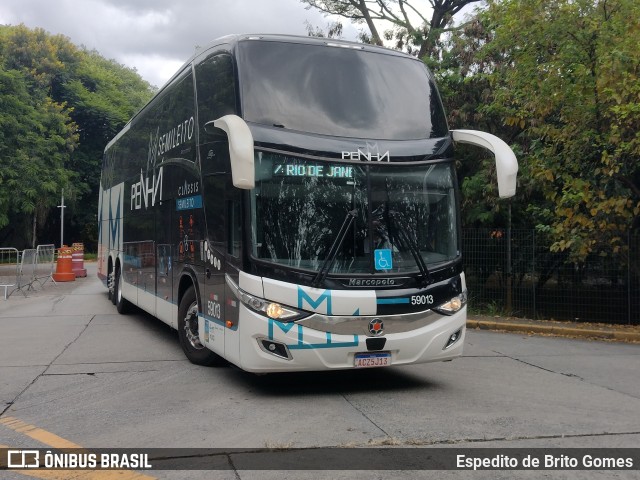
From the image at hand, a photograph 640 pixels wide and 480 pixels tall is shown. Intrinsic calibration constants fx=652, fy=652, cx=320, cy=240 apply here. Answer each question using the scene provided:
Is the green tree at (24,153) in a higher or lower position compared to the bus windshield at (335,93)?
higher

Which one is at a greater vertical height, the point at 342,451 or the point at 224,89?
the point at 224,89

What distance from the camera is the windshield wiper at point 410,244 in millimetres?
7012

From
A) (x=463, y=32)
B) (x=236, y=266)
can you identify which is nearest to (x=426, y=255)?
(x=236, y=266)

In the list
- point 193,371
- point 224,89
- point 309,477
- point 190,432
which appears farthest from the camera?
point 193,371

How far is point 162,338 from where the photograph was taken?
36.6 ft

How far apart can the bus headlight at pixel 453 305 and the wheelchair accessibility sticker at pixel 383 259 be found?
28.6 inches

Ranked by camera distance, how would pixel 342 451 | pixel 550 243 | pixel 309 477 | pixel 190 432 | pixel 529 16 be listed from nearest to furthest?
pixel 309 477
pixel 342 451
pixel 190 432
pixel 529 16
pixel 550 243

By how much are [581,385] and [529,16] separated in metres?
7.83

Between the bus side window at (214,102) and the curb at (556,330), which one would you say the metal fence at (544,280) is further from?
the bus side window at (214,102)

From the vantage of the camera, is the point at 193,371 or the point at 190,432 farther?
the point at 193,371

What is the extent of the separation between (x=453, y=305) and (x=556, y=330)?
6.25m

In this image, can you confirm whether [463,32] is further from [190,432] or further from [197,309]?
[190,432]

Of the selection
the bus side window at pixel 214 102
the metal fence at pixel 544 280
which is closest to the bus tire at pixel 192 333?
the bus side window at pixel 214 102

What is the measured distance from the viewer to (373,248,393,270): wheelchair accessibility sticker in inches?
270
